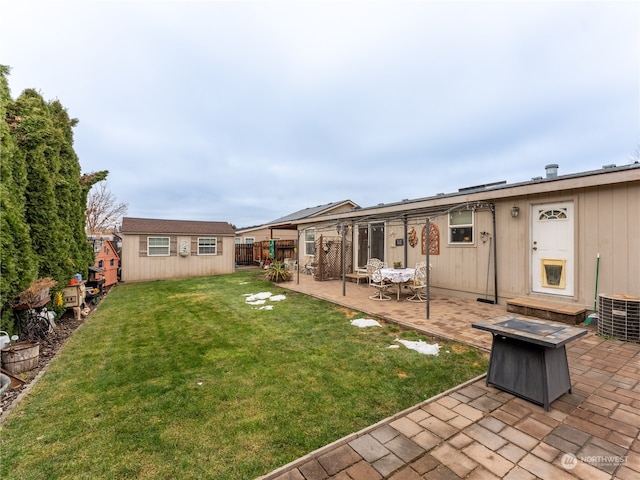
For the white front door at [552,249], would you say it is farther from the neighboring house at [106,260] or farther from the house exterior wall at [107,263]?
the neighboring house at [106,260]

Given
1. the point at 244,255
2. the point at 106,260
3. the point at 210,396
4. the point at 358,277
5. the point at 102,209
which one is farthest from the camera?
the point at 102,209

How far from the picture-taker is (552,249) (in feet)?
18.9

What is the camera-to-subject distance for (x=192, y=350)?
13.5ft

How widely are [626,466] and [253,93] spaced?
12643mm

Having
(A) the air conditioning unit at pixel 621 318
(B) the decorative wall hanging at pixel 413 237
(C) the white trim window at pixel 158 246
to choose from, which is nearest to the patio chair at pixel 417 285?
(B) the decorative wall hanging at pixel 413 237

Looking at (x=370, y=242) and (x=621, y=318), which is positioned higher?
(x=370, y=242)

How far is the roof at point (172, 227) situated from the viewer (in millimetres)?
13070

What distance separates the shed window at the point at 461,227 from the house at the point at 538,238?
26mm

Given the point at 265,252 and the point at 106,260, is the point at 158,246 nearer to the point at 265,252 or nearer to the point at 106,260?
the point at 106,260

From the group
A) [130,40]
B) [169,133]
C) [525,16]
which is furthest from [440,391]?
[169,133]

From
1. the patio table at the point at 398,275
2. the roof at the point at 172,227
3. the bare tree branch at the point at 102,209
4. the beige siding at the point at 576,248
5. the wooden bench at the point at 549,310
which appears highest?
the bare tree branch at the point at 102,209

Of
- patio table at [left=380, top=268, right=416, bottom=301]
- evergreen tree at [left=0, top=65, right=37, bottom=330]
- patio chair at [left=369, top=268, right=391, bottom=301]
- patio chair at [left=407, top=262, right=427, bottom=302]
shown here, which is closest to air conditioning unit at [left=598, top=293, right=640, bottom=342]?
patio chair at [left=407, top=262, right=427, bottom=302]

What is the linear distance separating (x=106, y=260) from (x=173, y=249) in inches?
128

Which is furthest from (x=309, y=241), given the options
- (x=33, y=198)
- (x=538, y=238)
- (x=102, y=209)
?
(x=102, y=209)
